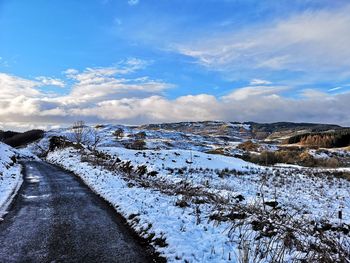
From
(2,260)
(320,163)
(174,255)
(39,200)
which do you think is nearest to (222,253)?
(174,255)

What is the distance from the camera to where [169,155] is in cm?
3728

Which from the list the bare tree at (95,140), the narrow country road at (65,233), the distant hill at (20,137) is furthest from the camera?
the distant hill at (20,137)

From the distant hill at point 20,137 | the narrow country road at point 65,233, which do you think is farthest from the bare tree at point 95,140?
the narrow country road at point 65,233

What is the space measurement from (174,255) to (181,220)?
101 inches

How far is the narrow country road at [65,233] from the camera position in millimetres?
7785

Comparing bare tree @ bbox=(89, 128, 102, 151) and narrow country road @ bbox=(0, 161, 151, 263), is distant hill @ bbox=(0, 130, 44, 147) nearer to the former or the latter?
bare tree @ bbox=(89, 128, 102, 151)

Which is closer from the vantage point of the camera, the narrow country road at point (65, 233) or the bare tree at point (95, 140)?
the narrow country road at point (65, 233)

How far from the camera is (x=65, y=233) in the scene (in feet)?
31.5

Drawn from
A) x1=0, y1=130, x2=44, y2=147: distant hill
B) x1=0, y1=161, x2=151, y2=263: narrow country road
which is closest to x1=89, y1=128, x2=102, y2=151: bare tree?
x1=0, y1=130, x2=44, y2=147: distant hill

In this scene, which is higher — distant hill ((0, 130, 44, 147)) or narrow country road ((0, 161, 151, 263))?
distant hill ((0, 130, 44, 147))

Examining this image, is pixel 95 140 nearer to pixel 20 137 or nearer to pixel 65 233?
pixel 65 233

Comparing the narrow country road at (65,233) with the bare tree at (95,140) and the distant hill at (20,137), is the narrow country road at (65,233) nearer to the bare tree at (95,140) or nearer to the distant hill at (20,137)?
the bare tree at (95,140)

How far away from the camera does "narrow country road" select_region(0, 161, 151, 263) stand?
7.79 metres

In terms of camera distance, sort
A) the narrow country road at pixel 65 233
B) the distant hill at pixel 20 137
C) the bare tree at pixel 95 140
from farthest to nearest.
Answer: the distant hill at pixel 20 137 < the bare tree at pixel 95 140 < the narrow country road at pixel 65 233
